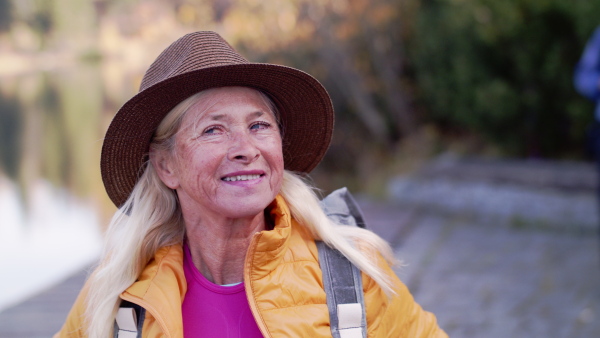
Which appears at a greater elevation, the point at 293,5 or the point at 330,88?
the point at 293,5

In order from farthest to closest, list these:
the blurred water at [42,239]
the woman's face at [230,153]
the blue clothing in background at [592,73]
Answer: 1. the blurred water at [42,239]
2. the blue clothing in background at [592,73]
3. the woman's face at [230,153]

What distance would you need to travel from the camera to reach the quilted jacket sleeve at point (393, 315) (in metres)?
1.87

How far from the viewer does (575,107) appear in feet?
21.1

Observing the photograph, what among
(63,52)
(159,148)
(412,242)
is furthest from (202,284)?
(63,52)

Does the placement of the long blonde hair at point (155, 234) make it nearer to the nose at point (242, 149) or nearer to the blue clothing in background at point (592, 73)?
the nose at point (242, 149)

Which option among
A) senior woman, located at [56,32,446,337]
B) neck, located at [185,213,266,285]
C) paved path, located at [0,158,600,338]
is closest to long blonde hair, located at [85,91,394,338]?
senior woman, located at [56,32,446,337]

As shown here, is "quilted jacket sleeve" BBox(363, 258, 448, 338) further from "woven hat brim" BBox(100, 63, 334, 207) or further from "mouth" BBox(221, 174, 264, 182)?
"woven hat brim" BBox(100, 63, 334, 207)

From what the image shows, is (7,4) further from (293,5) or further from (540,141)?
(540,141)

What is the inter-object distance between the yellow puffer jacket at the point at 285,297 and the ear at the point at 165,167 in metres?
0.27

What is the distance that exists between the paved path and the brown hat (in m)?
1.90

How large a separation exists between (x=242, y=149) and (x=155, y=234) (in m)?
0.45

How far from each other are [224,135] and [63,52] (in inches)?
621

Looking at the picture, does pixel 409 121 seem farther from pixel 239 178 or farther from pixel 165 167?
pixel 239 178

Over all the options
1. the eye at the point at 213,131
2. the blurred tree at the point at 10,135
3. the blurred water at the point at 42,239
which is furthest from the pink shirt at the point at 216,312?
the blurred tree at the point at 10,135
